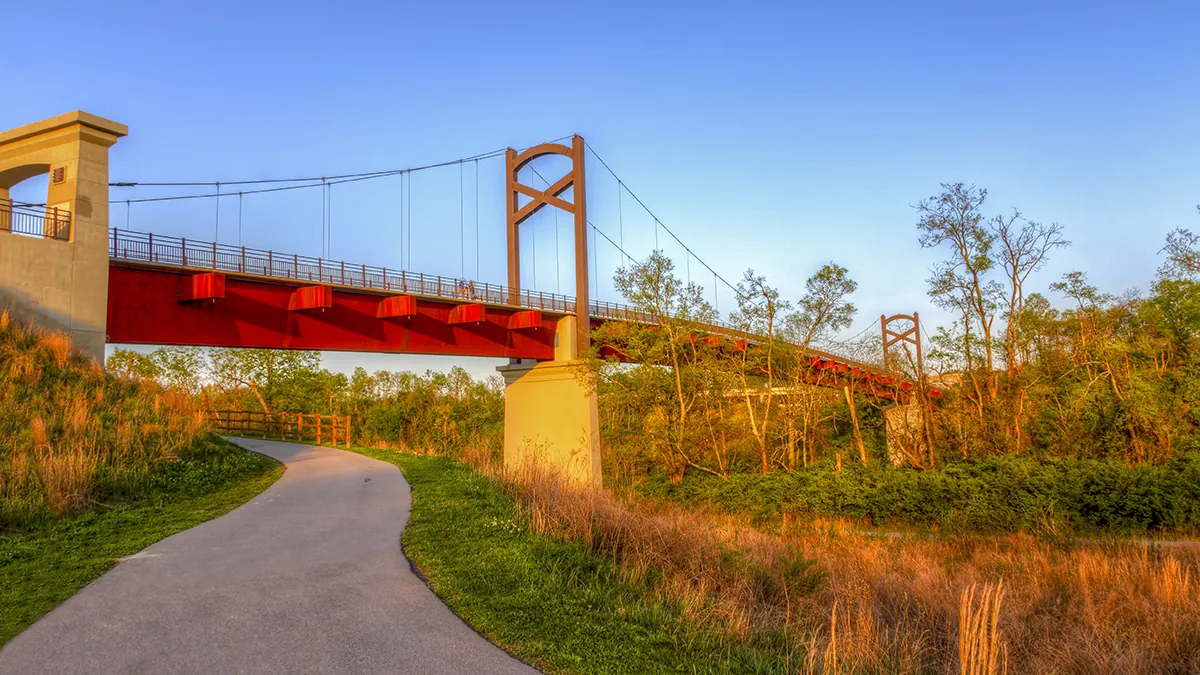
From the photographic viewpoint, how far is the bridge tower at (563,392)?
81.2 ft

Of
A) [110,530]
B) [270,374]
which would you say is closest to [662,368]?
[110,530]

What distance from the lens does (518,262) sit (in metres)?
32.7

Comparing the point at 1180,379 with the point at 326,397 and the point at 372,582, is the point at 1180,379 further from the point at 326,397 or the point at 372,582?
the point at 326,397

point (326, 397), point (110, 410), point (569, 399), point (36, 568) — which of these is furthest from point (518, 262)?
point (36, 568)

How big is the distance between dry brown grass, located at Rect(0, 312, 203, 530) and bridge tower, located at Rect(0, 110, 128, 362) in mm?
811

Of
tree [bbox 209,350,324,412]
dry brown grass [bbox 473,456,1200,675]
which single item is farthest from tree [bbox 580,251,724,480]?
tree [bbox 209,350,324,412]

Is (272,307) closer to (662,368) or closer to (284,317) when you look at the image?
(284,317)

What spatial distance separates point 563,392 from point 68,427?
1637cm

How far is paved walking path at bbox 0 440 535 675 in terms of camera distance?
185 inches

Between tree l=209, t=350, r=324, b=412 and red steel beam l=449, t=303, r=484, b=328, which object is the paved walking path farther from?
tree l=209, t=350, r=324, b=412

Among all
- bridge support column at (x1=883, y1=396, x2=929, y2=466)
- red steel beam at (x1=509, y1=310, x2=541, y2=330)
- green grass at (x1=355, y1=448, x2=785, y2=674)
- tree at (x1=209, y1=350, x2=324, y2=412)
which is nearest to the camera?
green grass at (x1=355, y1=448, x2=785, y2=674)

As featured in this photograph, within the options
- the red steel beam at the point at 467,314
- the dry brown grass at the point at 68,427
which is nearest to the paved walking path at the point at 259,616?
the dry brown grass at the point at 68,427

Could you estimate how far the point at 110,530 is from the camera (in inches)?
335

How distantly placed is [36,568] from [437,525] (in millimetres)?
4055
